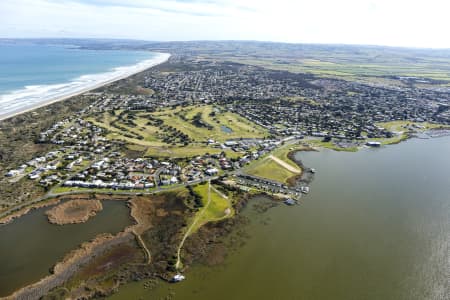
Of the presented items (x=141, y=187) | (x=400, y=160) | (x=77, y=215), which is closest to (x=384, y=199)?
(x=400, y=160)

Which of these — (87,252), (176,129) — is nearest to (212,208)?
(87,252)

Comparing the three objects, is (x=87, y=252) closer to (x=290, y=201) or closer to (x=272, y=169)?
(x=290, y=201)

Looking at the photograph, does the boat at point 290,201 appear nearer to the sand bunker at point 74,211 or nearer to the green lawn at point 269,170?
the green lawn at point 269,170

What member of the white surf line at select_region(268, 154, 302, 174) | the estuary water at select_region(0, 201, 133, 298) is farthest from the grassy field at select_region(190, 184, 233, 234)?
the white surf line at select_region(268, 154, 302, 174)

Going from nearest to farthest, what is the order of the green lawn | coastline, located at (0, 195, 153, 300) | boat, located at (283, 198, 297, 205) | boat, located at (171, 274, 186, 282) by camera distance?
1. coastline, located at (0, 195, 153, 300)
2. boat, located at (171, 274, 186, 282)
3. boat, located at (283, 198, 297, 205)
4. the green lawn

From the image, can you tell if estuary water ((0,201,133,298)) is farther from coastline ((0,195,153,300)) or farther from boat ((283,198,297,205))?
boat ((283,198,297,205))

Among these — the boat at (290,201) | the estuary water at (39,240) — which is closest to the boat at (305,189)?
the boat at (290,201)
